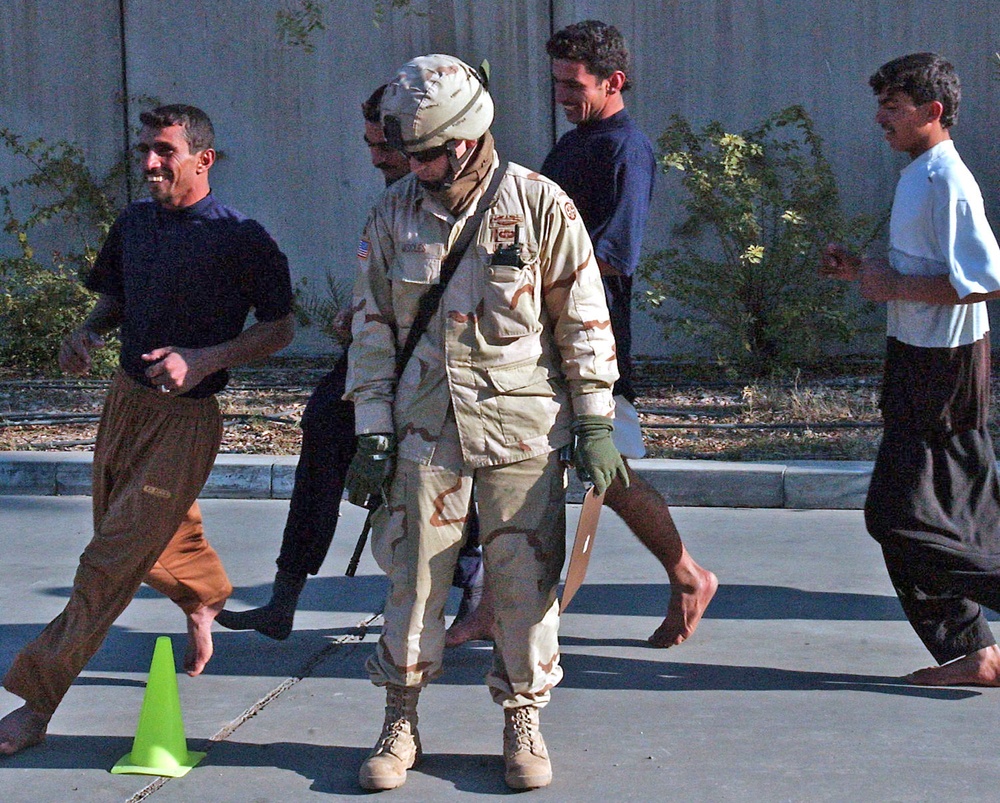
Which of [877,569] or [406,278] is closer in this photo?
[406,278]

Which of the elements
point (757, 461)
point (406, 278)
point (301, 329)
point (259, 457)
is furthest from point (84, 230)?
point (406, 278)

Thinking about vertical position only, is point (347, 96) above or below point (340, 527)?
above

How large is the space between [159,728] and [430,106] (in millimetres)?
1771

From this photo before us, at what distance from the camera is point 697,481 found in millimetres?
7402

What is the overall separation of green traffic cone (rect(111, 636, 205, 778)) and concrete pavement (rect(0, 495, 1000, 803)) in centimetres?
6

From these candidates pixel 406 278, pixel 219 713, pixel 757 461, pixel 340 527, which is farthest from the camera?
pixel 757 461

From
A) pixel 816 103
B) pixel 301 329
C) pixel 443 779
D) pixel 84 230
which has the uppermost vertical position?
pixel 816 103

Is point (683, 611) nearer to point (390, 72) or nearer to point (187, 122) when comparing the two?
point (187, 122)

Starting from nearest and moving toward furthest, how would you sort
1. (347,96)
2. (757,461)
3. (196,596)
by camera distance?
1. (196,596)
2. (757,461)
3. (347,96)

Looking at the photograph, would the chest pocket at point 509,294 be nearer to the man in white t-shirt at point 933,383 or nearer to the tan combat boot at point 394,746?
the tan combat boot at point 394,746

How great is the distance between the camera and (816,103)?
10641 millimetres

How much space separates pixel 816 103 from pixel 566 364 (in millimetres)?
7522

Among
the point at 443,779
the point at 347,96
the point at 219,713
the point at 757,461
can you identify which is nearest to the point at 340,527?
the point at 757,461

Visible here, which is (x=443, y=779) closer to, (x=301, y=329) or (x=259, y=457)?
(x=259, y=457)
